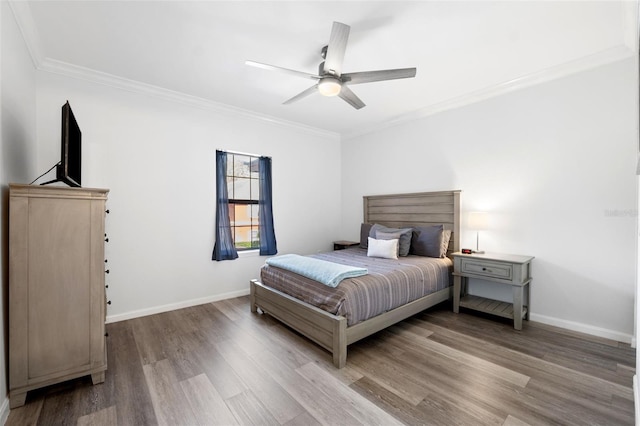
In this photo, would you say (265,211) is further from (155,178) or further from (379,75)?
(379,75)

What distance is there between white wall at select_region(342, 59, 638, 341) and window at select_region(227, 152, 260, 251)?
2.80m

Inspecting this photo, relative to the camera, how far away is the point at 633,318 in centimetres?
248

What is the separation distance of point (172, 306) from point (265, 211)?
5.84 ft

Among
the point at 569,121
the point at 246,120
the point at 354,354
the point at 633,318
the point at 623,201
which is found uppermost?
the point at 246,120

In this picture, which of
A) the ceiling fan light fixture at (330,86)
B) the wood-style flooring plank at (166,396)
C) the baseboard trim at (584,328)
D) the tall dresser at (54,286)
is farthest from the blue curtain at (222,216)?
the baseboard trim at (584,328)

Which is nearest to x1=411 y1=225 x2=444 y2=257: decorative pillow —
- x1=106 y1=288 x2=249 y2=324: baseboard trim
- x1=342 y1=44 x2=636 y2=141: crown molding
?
x1=342 y1=44 x2=636 y2=141: crown molding

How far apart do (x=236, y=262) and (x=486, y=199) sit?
3.48m

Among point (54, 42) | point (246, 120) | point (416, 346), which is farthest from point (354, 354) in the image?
point (54, 42)

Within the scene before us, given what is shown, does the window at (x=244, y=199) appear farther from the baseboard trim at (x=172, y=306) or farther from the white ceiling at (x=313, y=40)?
the white ceiling at (x=313, y=40)

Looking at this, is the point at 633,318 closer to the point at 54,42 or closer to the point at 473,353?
the point at 473,353

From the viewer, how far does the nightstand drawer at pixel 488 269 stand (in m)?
2.90

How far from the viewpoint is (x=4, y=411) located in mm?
1644

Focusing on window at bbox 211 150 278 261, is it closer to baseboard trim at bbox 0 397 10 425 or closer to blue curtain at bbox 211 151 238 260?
blue curtain at bbox 211 151 238 260

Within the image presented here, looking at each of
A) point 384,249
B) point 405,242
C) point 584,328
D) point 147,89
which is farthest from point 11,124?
point 584,328
